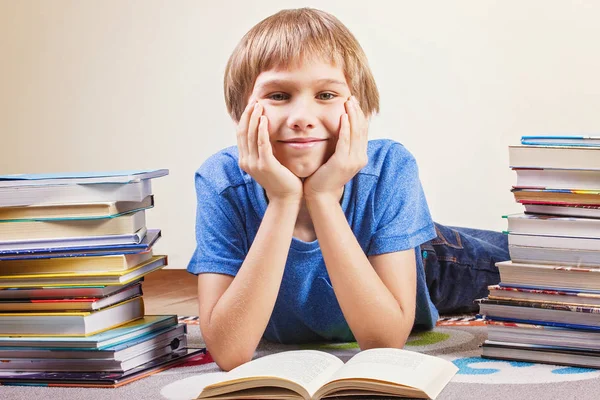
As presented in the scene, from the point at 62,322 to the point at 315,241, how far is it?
47 cm

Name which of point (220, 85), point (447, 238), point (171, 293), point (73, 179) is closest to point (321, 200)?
point (73, 179)

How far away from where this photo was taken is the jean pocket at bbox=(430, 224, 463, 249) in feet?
6.87

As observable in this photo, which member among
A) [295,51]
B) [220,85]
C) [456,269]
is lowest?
[456,269]

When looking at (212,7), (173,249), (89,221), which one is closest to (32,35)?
(212,7)

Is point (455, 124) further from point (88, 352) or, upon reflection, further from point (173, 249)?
point (88, 352)

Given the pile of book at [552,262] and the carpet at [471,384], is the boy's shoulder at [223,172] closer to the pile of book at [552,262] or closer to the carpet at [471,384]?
the carpet at [471,384]

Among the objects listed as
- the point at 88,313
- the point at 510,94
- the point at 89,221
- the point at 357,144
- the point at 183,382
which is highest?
the point at 510,94

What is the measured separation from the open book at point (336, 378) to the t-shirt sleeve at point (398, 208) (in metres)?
0.28

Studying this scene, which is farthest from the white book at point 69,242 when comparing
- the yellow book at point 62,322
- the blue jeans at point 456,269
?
the blue jeans at point 456,269

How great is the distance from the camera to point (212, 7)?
3.20 m

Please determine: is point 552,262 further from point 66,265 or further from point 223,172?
point 66,265

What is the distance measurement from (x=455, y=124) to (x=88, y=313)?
6.10 ft

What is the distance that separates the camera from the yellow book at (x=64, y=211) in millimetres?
1409

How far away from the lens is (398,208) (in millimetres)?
1546
